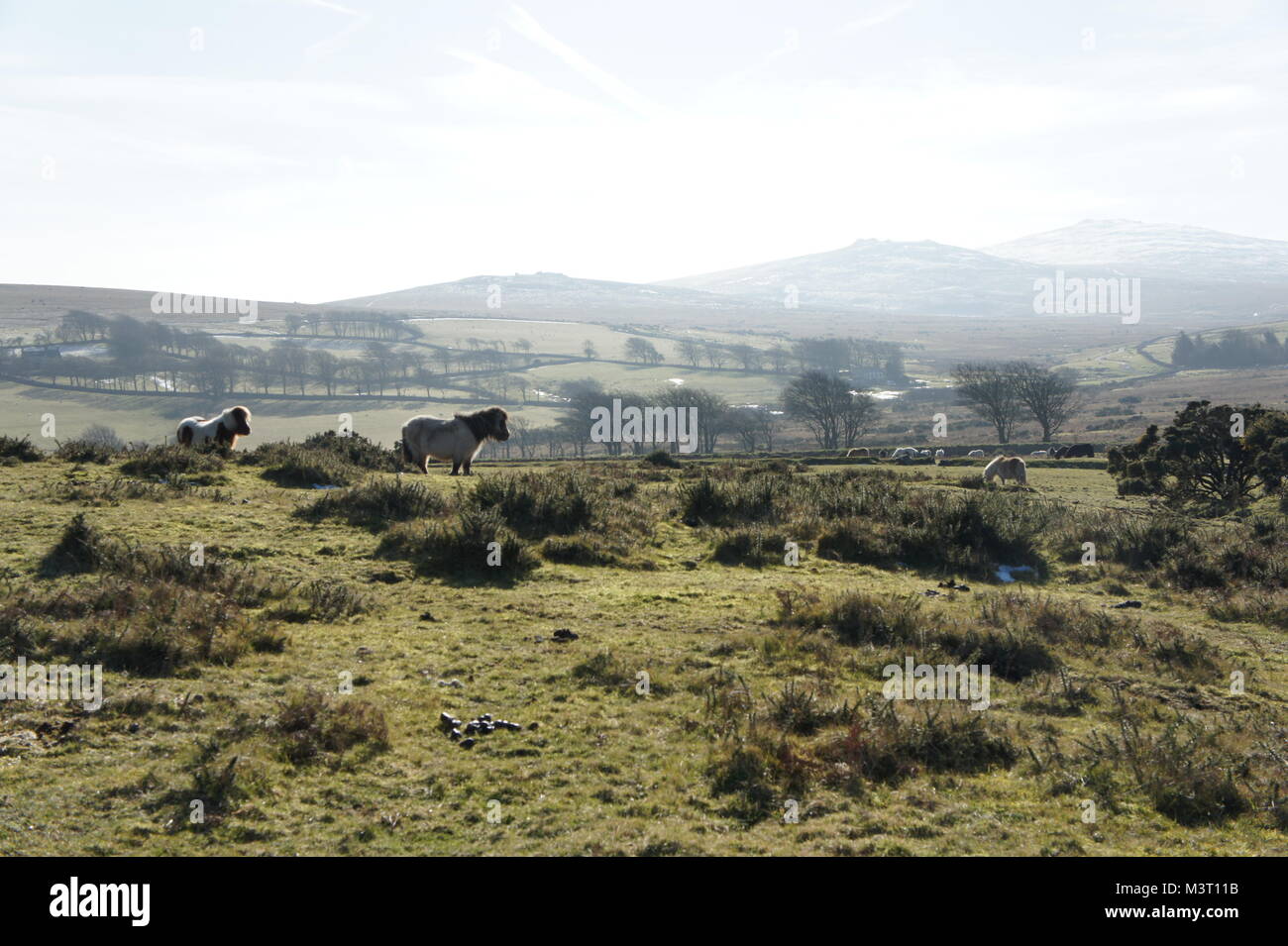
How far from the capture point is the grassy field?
19.2ft

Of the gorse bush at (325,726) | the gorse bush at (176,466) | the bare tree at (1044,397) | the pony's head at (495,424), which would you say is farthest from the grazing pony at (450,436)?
the bare tree at (1044,397)

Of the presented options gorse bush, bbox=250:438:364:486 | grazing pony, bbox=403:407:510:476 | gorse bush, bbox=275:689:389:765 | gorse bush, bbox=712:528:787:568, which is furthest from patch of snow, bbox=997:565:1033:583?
gorse bush, bbox=250:438:364:486

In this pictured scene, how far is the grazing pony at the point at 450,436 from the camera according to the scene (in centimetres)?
2209

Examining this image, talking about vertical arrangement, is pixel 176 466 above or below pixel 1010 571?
above

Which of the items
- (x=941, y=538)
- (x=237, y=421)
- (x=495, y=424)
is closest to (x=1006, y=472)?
(x=941, y=538)

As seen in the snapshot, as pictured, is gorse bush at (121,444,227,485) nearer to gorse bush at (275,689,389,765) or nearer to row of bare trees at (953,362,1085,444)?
gorse bush at (275,689,389,765)

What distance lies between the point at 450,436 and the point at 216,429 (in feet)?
19.1

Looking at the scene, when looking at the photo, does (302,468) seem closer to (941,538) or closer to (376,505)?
(376,505)

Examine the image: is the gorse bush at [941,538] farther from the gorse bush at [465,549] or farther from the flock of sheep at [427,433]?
the flock of sheep at [427,433]

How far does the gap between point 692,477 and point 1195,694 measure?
56.7 ft

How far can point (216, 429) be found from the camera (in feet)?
70.5
